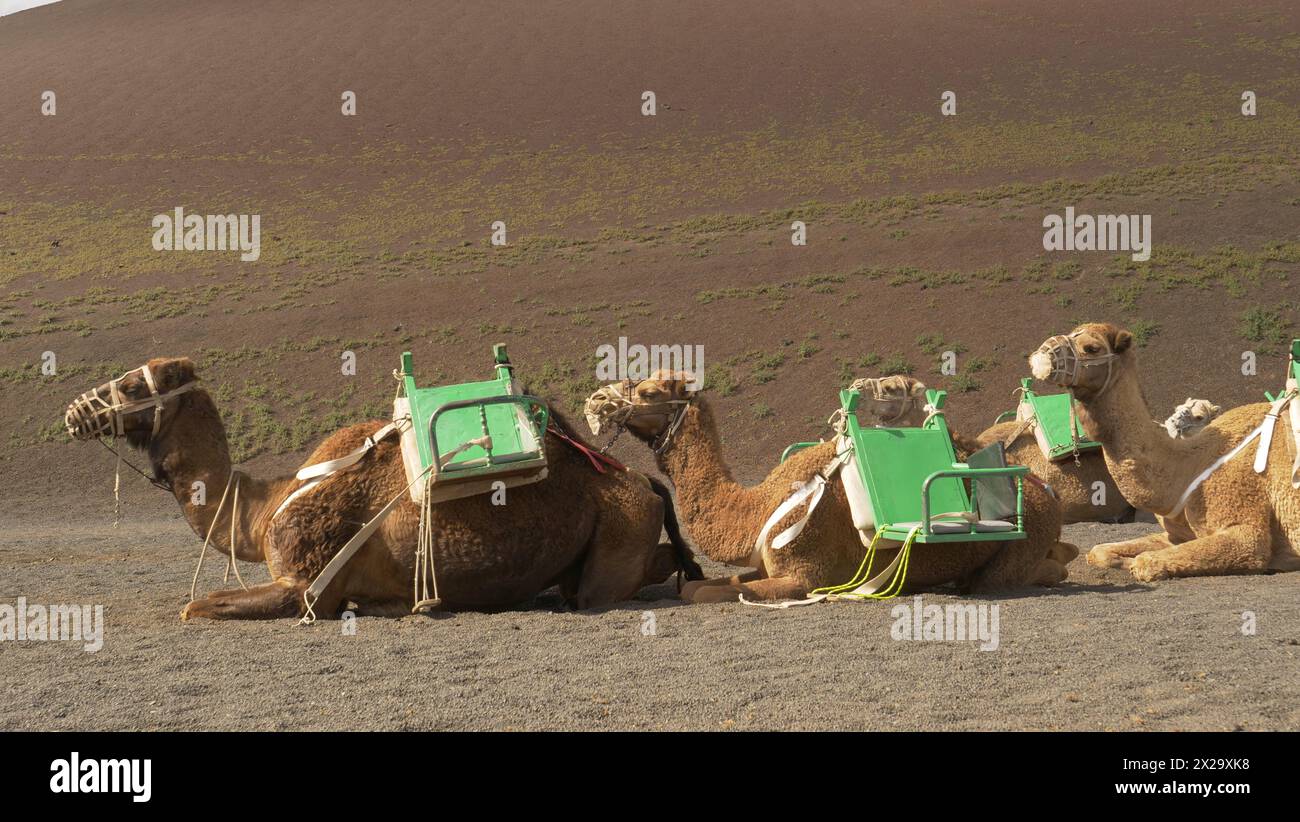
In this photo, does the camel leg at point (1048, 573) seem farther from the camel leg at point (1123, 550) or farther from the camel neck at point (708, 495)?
the camel neck at point (708, 495)

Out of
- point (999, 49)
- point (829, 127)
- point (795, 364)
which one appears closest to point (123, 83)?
point (829, 127)

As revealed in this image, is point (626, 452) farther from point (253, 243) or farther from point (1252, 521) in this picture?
point (253, 243)

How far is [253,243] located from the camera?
4938 centimetres

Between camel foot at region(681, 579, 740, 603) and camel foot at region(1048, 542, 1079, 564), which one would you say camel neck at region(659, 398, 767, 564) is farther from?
camel foot at region(1048, 542, 1079, 564)

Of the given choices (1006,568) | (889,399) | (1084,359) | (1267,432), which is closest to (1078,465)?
(889,399)

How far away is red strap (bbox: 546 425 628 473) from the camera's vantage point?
925 centimetres

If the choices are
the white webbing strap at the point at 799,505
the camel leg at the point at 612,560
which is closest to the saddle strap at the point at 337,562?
the camel leg at the point at 612,560

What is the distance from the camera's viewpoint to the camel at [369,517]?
8.66 m

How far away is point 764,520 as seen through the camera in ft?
30.7

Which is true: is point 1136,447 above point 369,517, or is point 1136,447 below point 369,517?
above

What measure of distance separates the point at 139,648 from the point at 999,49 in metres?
72.0

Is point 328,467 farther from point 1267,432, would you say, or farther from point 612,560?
point 1267,432

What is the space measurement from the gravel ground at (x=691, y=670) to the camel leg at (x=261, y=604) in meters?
0.14

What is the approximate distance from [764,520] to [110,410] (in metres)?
4.51
